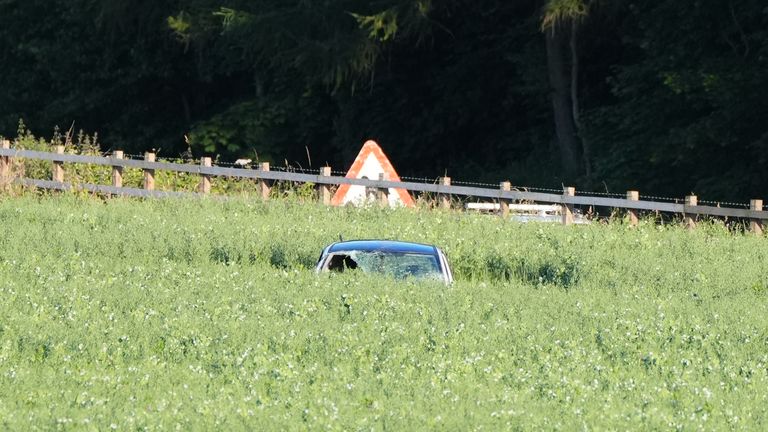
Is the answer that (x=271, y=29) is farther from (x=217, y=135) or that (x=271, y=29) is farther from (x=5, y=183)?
(x=5, y=183)

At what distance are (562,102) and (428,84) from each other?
230 inches

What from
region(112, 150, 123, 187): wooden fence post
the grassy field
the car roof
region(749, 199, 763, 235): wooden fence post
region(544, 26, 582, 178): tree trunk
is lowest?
the grassy field

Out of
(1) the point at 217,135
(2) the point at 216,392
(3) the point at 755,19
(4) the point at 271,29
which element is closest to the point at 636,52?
(3) the point at 755,19

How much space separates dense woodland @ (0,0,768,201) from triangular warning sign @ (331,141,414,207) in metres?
7.55

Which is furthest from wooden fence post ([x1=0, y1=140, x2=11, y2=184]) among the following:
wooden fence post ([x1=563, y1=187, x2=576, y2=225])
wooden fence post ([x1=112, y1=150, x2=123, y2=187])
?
wooden fence post ([x1=563, y1=187, x2=576, y2=225])

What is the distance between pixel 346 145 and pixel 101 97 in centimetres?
1180

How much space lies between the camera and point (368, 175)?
27953 mm

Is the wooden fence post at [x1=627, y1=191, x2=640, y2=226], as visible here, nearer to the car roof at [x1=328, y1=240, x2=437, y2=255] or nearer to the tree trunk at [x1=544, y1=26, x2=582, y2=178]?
the car roof at [x1=328, y1=240, x2=437, y2=255]

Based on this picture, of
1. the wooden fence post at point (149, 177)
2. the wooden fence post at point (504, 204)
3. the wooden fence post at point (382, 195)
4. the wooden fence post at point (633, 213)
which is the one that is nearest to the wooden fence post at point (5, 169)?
the wooden fence post at point (149, 177)

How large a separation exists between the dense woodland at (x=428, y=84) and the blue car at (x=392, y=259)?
1765cm

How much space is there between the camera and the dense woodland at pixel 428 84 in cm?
3734

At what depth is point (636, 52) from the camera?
4309 cm

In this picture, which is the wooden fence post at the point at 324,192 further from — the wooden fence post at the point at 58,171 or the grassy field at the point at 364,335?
the grassy field at the point at 364,335

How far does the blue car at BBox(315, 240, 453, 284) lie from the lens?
18.5m
